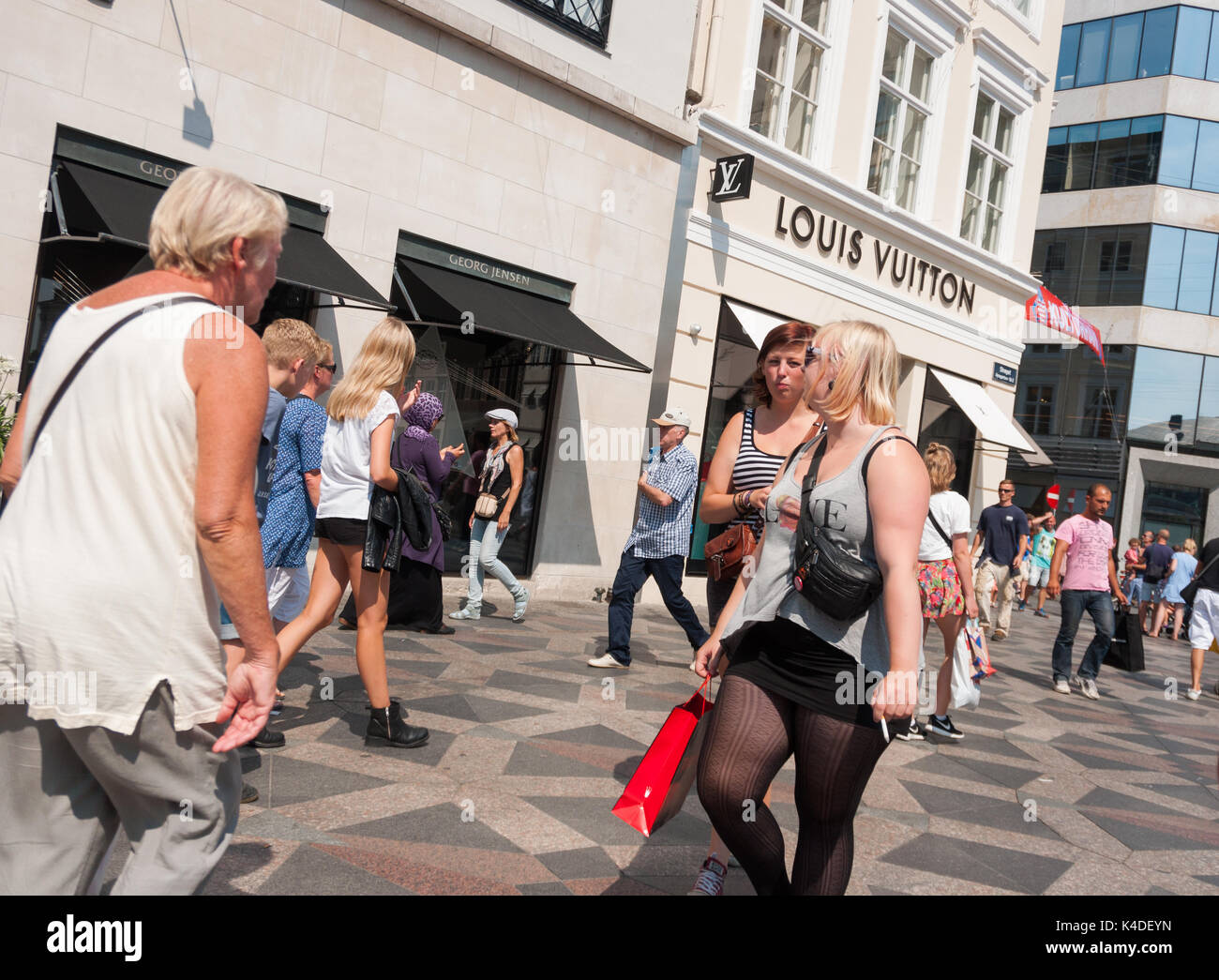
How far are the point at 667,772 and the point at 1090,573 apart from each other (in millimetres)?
7821

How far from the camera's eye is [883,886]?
372cm

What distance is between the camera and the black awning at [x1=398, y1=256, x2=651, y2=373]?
9.12 metres

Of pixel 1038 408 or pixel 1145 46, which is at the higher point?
pixel 1145 46

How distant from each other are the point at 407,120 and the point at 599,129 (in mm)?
2522

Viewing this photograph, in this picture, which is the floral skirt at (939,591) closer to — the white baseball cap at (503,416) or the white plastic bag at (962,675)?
the white plastic bag at (962,675)

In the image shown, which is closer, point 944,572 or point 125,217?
point 944,572

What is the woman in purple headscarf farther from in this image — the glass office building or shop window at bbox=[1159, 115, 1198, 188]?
shop window at bbox=[1159, 115, 1198, 188]

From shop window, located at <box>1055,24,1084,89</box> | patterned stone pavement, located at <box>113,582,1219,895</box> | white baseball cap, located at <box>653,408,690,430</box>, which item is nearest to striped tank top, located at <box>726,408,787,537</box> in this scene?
patterned stone pavement, located at <box>113,582,1219,895</box>

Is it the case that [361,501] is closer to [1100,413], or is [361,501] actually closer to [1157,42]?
[1100,413]

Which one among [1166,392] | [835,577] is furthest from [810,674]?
[1166,392]

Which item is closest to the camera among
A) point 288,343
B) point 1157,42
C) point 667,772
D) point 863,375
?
point 863,375

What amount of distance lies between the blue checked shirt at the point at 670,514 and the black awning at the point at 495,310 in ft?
8.40

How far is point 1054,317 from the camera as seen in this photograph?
18.9 metres

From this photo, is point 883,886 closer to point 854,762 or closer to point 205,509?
point 854,762
